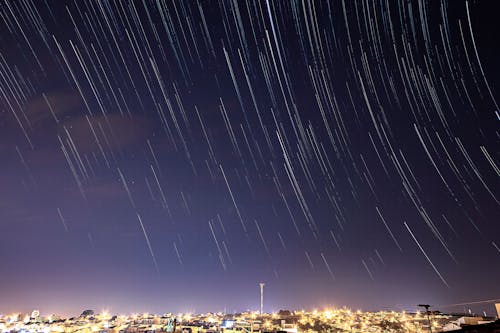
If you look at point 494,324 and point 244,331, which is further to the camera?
point 244,331

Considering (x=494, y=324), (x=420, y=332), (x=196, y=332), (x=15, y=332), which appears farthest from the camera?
(x=15, y=332)

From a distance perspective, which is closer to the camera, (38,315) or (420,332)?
(420,332)

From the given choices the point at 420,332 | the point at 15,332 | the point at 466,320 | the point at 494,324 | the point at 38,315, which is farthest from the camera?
the point at 38,315

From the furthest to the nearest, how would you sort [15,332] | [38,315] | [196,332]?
[38,315] → [15,332] → [196,332]

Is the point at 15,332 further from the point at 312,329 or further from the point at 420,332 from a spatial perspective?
the point at 420,332

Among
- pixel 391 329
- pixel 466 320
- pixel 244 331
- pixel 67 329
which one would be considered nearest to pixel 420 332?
pixel 391 329

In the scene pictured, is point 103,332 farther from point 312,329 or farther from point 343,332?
point 343,332

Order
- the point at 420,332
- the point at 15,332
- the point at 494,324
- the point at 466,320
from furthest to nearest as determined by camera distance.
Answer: the point at 15,332 < the point at 420,332 < the point at 466,320 < the point at 494,324

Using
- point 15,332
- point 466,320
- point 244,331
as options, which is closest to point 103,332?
point 15,332

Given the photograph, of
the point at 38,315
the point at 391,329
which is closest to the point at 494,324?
the point at 391,329
